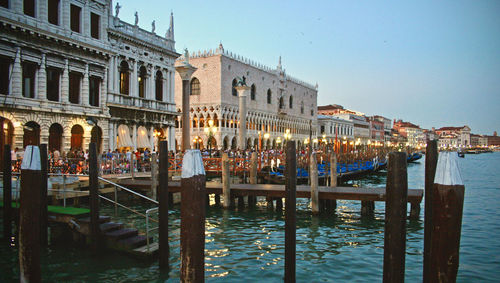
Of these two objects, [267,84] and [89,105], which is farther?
[267,84]

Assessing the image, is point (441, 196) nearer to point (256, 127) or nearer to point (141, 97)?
point (141, 97)

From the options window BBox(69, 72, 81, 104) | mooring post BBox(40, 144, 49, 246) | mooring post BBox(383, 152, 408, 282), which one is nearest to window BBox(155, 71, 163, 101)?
window BBox(69, 72, 81, 104)

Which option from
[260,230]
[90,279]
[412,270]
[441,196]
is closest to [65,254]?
[90,279]

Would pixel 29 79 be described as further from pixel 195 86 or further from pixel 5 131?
pixel 195 86

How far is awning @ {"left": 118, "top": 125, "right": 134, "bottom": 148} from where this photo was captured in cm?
2157

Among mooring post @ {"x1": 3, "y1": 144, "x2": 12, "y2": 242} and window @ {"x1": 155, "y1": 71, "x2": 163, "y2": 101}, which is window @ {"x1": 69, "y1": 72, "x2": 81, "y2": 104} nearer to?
window @ {"x1": 155, "y1": 71, "x2": 163, "y2": 101}

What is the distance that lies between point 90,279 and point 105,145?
49.2ft

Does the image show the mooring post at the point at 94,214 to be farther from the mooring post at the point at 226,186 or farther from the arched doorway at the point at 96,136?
the arched doorway at the point at 96,136

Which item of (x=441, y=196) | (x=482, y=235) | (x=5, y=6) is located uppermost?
(x=5, y=6)

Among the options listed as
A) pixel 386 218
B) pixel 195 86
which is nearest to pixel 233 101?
pixel 195 86

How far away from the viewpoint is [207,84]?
38656 mm

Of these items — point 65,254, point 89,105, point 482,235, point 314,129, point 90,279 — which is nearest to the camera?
point 90,279

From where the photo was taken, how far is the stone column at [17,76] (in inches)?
628

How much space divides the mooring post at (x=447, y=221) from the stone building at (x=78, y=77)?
1659 centimetres
